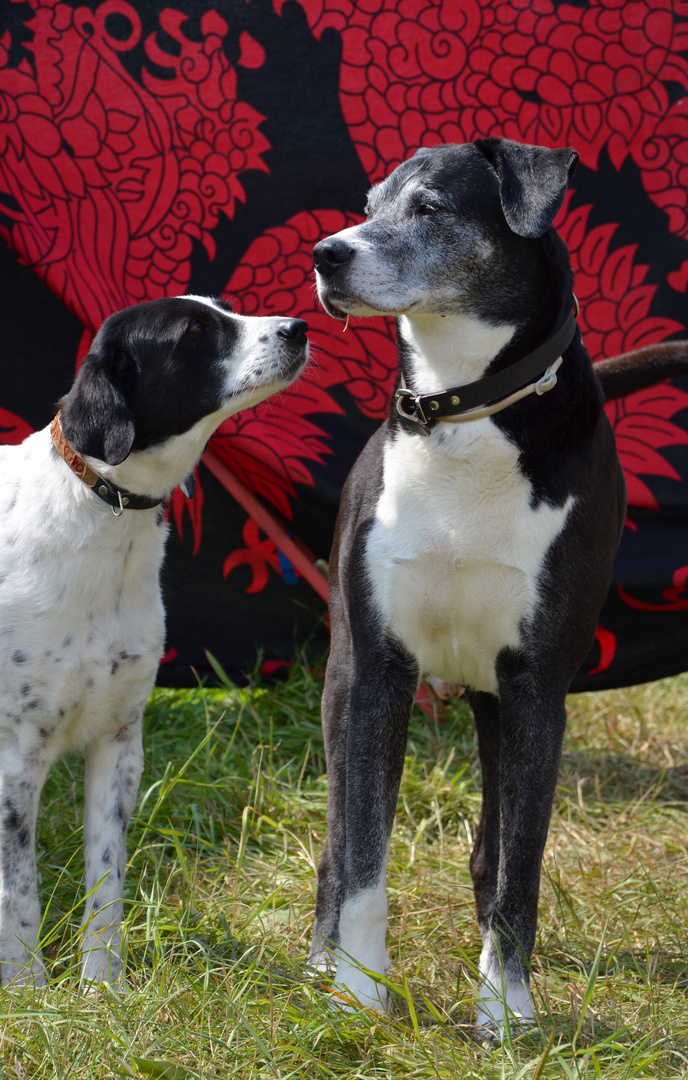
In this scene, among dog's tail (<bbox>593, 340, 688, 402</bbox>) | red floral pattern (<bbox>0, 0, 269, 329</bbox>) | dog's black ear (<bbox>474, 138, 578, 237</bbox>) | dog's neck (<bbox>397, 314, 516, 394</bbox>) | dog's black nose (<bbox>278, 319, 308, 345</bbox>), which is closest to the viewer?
Result: dog's black ear (<bbox>474, 138, 578, 237</bbox>)

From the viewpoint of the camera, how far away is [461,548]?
6.73 feet

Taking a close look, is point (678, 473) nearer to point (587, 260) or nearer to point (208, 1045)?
point (587, 260)

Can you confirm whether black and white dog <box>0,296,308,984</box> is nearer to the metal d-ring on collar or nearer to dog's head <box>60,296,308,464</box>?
dog's head <box>60,296,308,464</box>

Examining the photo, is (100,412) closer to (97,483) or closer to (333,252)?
(97,483)

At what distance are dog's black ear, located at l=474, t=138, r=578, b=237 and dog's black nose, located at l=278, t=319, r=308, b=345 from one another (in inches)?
21.0

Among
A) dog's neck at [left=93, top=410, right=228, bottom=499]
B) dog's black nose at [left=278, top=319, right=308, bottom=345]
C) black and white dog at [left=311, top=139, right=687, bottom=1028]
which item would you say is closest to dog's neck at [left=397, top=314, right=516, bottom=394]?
black and white dog at [left=311, top=139, right=687, bottom=1028]

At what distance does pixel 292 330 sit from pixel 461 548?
2.08 ft

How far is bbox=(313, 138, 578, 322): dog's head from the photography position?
78.3 inches

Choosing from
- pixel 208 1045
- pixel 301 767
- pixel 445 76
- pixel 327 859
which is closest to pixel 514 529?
pixel 327 859

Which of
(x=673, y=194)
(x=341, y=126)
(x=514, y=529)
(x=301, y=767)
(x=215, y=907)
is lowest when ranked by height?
(x=301, y=767)

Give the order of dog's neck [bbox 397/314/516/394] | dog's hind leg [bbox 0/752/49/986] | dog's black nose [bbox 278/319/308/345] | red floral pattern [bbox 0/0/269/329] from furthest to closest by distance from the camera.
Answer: red floral pattern [bbox 0/0/269/329] < dog's black nose [bbox 278/319/308/345] < dog's hind leg [bbox 0/752/49/986] < dog's neck [bbox 397/314/516/394]

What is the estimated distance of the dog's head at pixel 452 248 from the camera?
1.99 meters

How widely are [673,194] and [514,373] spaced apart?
1655 mm

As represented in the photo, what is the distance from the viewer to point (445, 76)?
3.25 metres
